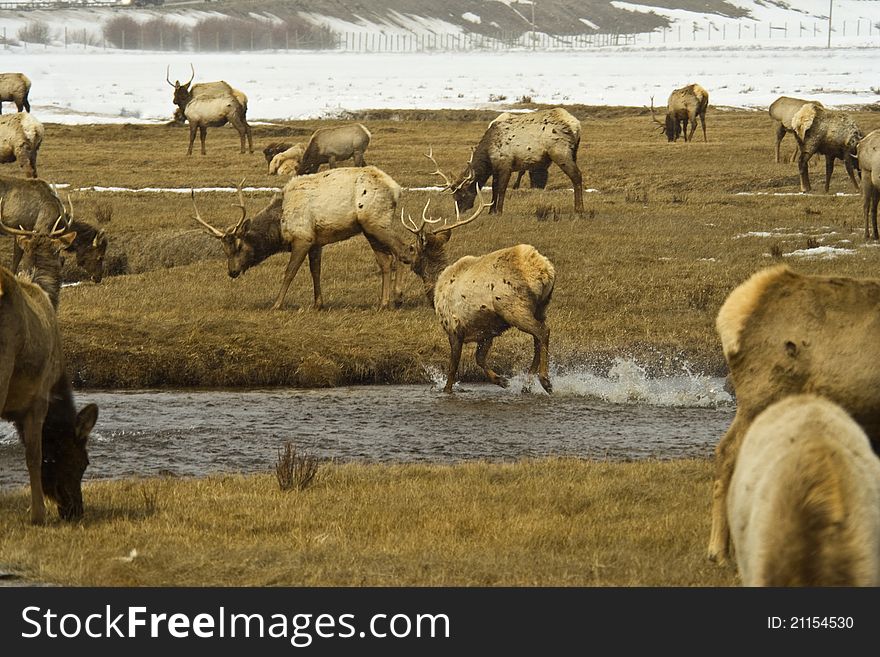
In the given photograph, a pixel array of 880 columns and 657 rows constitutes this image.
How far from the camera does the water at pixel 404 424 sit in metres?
11.9

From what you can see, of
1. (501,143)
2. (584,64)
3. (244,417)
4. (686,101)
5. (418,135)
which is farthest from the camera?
(584,64)

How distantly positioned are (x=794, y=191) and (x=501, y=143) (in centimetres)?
662

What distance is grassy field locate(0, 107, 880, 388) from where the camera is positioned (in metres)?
15.5

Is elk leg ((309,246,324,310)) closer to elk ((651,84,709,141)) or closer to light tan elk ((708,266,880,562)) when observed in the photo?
light tan elk ((708,266,880,562))

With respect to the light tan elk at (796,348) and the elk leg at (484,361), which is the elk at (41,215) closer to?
the elk leg at (484,361)

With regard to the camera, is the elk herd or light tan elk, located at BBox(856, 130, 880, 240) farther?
light tan elk, located at BBox(856, 130, 880, 240)

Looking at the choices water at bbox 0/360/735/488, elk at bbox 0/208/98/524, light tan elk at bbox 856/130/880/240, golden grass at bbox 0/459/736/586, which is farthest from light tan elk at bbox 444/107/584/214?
elk at bbox 0/208/98/524

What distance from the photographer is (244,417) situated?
44.5ft

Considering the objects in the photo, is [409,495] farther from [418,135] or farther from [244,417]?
[418,135]

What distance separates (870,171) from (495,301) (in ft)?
32.4

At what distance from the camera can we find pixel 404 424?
1323 centimetres

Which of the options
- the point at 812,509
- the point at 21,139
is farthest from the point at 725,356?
the point at 21,139

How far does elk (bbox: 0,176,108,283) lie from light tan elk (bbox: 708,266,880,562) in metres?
12.3

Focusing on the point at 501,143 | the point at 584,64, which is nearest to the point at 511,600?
the point at 501,143
